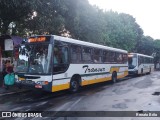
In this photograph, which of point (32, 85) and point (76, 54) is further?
point (76, 54)

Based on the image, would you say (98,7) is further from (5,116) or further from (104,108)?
(5,116)

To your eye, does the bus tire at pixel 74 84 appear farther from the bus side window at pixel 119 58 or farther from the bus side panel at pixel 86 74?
the bus side window at pixel 119 58

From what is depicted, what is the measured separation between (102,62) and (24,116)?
9663 millimetres

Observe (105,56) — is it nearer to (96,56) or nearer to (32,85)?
(96,56)

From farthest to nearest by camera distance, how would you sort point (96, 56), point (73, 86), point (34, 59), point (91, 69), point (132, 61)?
1. point (132, 61)
2. point (96, 56)
3. point (91, 69)
4. point (73, 86)
5. point (34, 59)

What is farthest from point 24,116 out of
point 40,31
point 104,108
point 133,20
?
point 133,20

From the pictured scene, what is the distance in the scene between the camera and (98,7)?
25.4 meters

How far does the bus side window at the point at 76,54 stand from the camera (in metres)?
12.9

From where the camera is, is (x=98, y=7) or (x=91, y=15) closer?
(x=91, y=15)

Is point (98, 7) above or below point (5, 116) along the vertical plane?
above

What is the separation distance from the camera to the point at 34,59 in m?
11.2

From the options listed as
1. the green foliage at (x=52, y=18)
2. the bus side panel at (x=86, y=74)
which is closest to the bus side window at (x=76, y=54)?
the bus side panel at (x=86, y=74)

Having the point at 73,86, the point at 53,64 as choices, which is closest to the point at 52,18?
the point at 73,86

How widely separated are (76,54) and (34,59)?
282 cm
